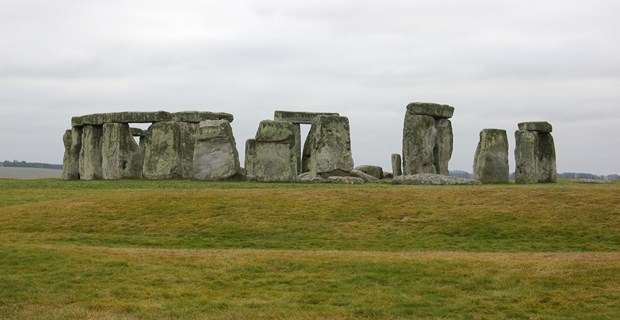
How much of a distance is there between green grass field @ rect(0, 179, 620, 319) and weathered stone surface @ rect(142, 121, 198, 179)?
768 cm

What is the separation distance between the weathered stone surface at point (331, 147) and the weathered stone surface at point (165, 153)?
6.04 meters

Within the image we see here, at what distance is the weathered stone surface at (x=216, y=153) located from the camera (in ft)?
101

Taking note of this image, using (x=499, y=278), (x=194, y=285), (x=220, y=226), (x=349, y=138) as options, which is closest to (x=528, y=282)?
(x=499, y=278)

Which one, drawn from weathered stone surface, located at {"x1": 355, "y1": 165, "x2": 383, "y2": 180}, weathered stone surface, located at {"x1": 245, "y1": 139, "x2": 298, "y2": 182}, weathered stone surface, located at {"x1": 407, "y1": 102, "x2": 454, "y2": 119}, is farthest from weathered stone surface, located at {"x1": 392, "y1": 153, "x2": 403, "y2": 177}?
weathered stone surface, located at {"x1": 245, "y1": 139, "x2": 298, "y2": 182}

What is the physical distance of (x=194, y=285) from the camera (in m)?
13.9

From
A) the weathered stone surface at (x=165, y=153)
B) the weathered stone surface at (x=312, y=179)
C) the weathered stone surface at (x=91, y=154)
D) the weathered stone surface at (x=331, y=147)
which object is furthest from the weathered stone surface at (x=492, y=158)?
the weathered stone surface at (x=91, y=154)

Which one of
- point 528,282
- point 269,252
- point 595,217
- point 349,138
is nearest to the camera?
point 528,282

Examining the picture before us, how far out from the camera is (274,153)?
29.5 metres

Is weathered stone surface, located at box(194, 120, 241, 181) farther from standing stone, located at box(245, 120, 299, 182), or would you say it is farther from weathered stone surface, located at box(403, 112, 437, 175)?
weathered stone surface, located at box(403, 112, 437, 175)

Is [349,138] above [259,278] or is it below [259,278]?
above

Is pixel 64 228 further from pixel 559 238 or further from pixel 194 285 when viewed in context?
pixel 559 238

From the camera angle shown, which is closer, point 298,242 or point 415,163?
point 298,242

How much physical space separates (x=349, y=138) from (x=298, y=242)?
40.8 feet

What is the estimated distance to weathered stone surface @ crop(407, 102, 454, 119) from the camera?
1276 inches
